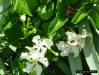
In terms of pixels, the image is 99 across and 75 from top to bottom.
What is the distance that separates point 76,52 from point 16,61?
0.97 ft

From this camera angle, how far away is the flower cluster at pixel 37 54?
1337 mm

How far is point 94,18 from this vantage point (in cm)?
137

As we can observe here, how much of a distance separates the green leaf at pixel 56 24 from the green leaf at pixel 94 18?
0.12 m

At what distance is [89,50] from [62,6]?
245 mm

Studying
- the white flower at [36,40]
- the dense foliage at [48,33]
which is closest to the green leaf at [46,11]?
the dense foliage at [48,33]

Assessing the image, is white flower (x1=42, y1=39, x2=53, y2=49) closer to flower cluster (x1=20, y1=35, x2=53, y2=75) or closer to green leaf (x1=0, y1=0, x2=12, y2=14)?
flower cluster (x1=20, y1=35, x2=53, y2=75)

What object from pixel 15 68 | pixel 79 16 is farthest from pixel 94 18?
pixel 15 68

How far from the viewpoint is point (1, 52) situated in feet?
5.00

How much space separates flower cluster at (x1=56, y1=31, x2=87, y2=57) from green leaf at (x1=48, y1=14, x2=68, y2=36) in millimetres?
57

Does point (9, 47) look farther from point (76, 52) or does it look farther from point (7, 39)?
point (76, 52)

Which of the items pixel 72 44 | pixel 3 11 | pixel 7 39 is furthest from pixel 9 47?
pixel 72 44

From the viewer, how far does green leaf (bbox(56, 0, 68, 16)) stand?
1.39 metres

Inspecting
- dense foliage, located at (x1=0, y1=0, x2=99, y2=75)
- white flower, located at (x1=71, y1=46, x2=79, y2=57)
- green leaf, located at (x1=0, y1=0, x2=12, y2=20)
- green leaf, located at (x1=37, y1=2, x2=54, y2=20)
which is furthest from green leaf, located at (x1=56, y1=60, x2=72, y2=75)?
green leaf, located at (x1=0, y1=0, x2=12, y2=20)

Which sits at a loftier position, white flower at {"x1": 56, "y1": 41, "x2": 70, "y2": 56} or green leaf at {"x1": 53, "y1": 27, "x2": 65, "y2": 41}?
green leaf at {"x1": 53, "y1": 27, "x2": 65, "y2": 41}
